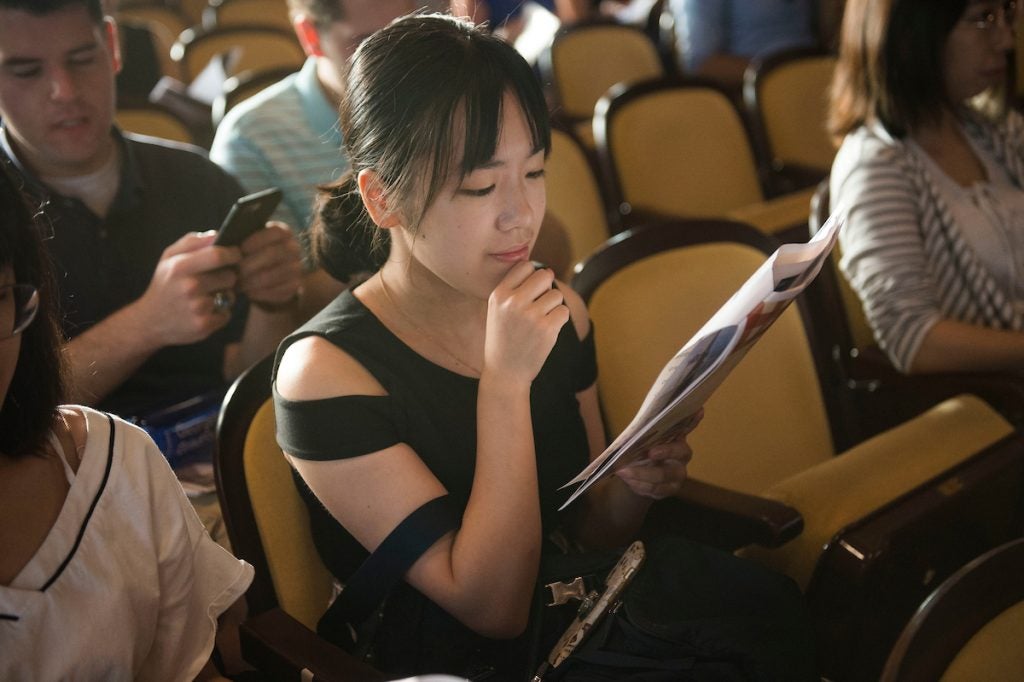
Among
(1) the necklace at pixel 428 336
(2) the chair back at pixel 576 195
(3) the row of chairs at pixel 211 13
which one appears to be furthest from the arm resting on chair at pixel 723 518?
(3) the row of chairs at pixel 211 13

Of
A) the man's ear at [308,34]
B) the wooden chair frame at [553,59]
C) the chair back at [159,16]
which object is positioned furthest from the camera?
the chair back at [159,16]

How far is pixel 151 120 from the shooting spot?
307 cm

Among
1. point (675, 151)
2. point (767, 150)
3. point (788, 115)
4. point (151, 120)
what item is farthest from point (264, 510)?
point (788, 115)

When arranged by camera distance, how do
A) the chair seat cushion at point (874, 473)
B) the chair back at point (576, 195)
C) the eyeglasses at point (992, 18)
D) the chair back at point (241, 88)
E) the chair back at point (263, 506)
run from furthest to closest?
the chair back at point (241, 88) → the chair back at point (576, 195) → the eyeglasses at point (992, 18) → the chair seat cushion at point (874, 473) → the chair back at point (263, 506)

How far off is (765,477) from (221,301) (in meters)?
0.97

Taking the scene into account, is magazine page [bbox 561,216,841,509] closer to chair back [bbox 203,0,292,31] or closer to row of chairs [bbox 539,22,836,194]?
row of chairs [bbox 539,22,836,194]

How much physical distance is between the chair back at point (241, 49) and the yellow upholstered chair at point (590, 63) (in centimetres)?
106

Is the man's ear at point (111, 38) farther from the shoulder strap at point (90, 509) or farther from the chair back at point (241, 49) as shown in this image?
the chair back at point (241, 49)

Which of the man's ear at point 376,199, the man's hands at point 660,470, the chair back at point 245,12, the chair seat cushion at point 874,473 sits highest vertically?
the chair back at point 245,12

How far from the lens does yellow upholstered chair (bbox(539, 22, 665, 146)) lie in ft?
14.1

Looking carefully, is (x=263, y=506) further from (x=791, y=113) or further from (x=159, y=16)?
(x=159, y=16)

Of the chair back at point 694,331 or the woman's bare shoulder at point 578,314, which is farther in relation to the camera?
the chair back at point 694,331

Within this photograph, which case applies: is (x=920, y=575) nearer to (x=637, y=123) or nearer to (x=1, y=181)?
(x=1, y=181)

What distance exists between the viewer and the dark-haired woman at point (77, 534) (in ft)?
3.34
